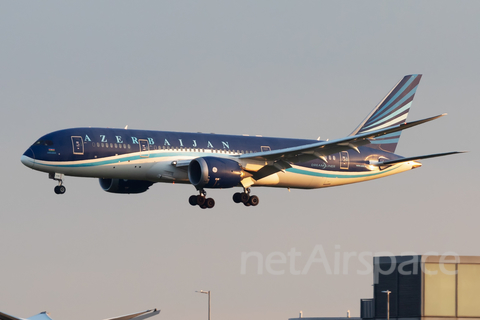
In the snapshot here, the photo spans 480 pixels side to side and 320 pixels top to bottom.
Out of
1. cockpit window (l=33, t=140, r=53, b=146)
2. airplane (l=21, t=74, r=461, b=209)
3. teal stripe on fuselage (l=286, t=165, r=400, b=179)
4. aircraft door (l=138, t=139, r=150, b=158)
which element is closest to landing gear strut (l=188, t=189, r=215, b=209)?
airplane (l=21, t=74, r=461, b=209)

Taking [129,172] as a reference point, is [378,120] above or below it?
above

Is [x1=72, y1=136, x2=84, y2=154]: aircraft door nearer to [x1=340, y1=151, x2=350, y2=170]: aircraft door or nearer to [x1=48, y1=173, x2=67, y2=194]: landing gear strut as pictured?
[x1=48, y1=173, x2=67, y2=194]: landing gear strut

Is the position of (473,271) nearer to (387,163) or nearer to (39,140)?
(387,163)

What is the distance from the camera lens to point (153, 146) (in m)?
66.8

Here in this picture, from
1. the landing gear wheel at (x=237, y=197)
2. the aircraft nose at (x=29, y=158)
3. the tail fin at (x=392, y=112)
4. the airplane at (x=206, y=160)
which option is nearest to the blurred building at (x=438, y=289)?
the airplane at (x=206, y=160)

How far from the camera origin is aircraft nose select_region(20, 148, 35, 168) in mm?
63500

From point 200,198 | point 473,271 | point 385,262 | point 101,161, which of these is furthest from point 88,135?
point 473,271

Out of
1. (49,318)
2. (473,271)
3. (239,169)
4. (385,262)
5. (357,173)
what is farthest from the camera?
(357,173)

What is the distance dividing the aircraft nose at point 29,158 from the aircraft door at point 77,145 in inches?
109

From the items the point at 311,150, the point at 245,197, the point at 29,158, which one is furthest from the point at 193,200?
the point at 29,158

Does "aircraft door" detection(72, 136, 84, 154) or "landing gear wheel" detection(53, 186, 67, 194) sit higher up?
"aircraft door" detection(72, 136, 84, 154)

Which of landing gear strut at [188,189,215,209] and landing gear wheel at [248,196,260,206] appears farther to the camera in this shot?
landing gear wheel at [248,196,260,206]

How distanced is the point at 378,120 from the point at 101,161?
26998 millimetres

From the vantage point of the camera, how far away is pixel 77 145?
210 ft
